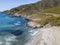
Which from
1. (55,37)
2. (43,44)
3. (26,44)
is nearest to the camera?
(43,44)

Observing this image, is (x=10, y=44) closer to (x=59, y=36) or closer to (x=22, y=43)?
(x=22, y=43)

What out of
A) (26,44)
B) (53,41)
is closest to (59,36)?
(53,41)

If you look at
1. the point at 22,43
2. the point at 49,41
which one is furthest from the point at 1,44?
the point at 49,41

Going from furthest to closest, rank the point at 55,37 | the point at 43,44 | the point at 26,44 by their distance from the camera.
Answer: the point at 26,44, the point at 55,37, the point at 43,44

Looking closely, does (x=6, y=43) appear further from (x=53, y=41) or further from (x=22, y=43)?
(x=53, y=41)

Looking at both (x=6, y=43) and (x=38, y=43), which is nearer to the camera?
(x=38, y=43)

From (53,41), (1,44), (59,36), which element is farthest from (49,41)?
(1,44)

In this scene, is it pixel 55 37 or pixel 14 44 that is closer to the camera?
pixel 55 37

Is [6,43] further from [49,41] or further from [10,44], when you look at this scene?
[49,41]
